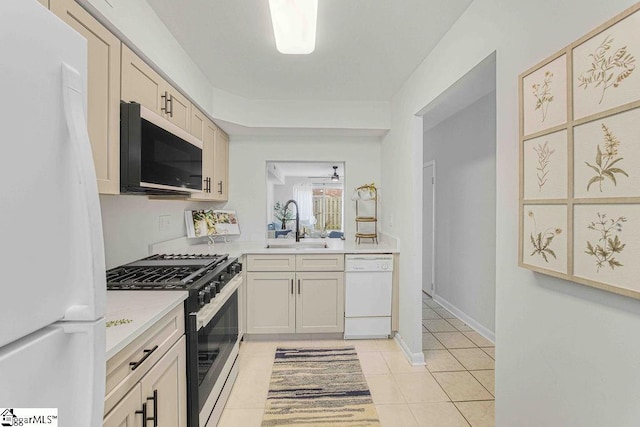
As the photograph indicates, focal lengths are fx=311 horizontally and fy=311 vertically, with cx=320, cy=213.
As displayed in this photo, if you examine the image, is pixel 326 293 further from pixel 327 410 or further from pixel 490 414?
pixel 490 414

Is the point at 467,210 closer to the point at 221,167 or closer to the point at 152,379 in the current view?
the point at 221,167

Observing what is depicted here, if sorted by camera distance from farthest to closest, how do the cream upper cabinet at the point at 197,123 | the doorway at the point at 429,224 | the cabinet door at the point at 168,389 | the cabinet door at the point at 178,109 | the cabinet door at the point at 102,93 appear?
the doorway at the point at 429,224
the cream upper cabinet at the point at 197,123
the cabinet door at the point at 178,109
the cabinet door at the point at 102,93
the cabinet door at the point at 168,389

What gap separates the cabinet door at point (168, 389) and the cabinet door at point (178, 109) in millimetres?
1503

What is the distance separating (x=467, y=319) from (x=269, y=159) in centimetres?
295

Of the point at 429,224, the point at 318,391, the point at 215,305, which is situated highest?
the point at 429,224

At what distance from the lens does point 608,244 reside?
0.92m

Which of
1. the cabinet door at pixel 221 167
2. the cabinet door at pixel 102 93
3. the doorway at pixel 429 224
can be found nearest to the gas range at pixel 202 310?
the cabinet door at pixel 102 93

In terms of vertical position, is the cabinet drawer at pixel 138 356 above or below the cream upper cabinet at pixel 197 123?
below

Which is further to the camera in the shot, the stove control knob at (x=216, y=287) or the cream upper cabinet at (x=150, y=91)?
the stove control knob at (x=216, y=287)

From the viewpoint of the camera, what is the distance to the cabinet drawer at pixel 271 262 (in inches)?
121

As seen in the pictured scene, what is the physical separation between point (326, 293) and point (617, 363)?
2.36 m

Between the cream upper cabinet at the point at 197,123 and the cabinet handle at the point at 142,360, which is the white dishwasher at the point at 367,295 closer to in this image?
the cream upper cabinet at the point at 197,123

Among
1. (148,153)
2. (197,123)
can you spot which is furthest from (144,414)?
(197,123)

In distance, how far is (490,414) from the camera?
6.60 feet
